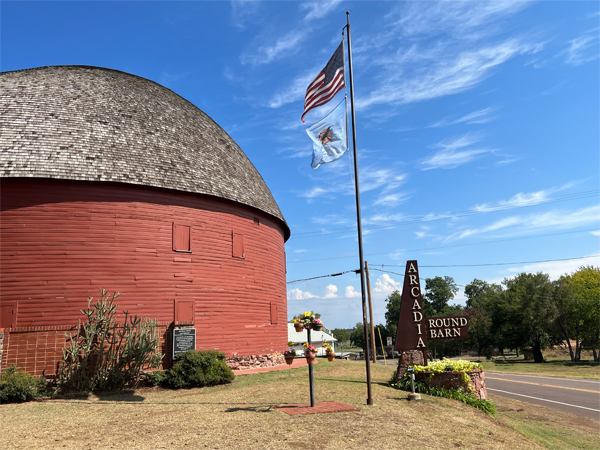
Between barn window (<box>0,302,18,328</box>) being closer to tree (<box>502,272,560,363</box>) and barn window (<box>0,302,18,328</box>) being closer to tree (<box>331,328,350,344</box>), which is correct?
tree (<box>502,272,560,363</box>)

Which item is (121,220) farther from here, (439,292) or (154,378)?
(439,292)

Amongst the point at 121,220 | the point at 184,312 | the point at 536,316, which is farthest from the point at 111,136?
the point at 536,316

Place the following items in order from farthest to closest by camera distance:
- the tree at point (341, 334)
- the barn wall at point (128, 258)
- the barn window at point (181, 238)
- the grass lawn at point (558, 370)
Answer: the tree at point (341, 334), the grass lawn at point (558, 370), the barn window at point (181, 238), the barn wall at point (128, 258)

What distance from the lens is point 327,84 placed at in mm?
11883

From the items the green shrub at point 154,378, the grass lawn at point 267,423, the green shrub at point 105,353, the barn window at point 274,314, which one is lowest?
the grass lawn at point 267,423

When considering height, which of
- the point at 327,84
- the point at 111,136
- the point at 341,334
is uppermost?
the point at 111,136

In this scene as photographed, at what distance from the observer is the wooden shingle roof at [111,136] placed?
15.0m

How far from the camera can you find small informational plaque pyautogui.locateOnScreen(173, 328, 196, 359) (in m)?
15.4

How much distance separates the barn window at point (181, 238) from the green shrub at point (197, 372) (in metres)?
3.94

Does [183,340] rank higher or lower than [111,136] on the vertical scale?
lower

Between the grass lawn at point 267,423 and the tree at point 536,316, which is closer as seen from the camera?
the grass lawn at point 267,423

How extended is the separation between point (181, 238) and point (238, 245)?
109 inches

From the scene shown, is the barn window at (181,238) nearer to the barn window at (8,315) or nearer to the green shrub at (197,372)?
the green shrub at (197,372)

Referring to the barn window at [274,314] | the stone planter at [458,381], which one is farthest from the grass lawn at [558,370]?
the barn window at [274,314]
